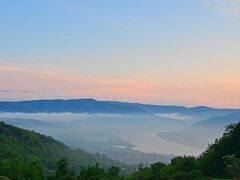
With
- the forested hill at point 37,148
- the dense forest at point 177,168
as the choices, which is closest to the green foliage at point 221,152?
the dense forest at point 177,168

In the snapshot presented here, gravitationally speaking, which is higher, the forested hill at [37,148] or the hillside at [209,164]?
the hillside at [209,164]

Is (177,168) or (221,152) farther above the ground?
(221,152)

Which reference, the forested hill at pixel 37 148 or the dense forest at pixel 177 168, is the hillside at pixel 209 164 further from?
the forested hill at pixel 37 148

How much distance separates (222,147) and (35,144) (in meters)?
Answer: 87.3

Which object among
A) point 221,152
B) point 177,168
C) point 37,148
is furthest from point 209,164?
point 37,148

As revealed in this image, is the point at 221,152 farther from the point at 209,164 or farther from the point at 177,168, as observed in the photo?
the point at 177,168

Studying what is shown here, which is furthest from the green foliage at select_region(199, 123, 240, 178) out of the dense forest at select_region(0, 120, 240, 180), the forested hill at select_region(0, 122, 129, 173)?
the forested hill at select_region(0, 122, 129, 173)

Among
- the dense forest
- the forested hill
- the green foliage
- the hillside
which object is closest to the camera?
the dense forest

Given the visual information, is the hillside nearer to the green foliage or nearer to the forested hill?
the green foliage

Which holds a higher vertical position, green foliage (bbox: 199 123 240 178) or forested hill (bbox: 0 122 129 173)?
green foliage (bbox: 199 123 240 178)

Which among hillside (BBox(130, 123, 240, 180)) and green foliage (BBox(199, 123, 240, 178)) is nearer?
hillside (BBox(130, 123, 240, 180))

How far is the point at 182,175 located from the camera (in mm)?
36656

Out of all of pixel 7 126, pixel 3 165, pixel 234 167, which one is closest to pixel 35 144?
pixel 7 126

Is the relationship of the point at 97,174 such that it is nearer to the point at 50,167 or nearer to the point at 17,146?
the point at 50,167
